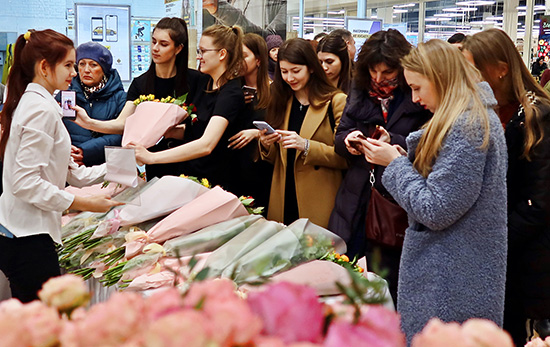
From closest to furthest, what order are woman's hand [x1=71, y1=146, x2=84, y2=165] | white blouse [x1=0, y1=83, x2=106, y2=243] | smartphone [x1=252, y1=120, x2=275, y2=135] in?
white blouse [x1=0, y1=83, x2=106, y2=243] → smartphone [x1=252, y1=120, x2=275, y2=135] → woman's hand [x1=71, y1=146, x2=84, y2=165]

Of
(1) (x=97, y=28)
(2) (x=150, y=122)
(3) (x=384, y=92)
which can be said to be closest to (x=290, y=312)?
(3) (x=384, y=92)

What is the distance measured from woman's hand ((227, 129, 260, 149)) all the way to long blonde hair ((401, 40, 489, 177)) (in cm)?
139

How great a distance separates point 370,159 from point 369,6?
260 inches

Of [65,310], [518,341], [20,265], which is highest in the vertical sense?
[65,310]

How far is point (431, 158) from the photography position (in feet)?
6.23

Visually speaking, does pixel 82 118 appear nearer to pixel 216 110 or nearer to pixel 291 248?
pixel 216 110

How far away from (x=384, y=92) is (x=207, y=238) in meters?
1.07

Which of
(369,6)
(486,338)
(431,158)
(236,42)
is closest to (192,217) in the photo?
(431,158)

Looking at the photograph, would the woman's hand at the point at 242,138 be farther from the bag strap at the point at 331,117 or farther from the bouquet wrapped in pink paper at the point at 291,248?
the bouquet wrapped in pink paper at the point at 291,248

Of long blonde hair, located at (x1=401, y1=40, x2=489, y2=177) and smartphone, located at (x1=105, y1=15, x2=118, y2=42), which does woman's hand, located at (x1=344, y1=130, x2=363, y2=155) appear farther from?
smartphone, located at (x1=105, y1=15, x2=118, y2=42)

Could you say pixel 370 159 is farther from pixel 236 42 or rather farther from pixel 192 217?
pixel 236 42

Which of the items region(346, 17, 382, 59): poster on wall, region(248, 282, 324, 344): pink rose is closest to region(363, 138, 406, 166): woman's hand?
region(248, 282, 324, 344): pink rose

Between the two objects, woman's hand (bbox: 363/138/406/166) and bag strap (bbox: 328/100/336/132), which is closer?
woman's hand (bbox: 363/138/406/166)

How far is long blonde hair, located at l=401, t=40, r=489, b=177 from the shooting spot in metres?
1.85
